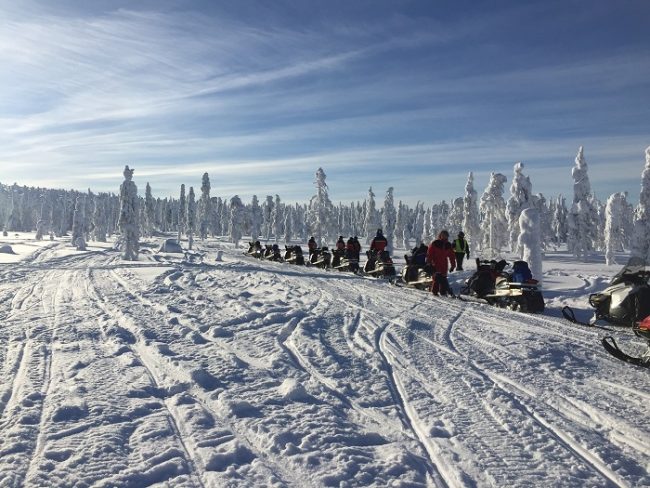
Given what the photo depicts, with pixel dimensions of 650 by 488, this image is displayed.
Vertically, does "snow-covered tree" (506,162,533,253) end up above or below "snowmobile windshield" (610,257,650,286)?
above

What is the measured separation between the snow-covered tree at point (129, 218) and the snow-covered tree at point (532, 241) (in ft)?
75.5

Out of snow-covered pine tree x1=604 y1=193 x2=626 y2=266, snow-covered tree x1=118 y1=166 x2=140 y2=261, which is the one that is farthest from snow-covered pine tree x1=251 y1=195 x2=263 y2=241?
snow-covered pine tree x1=604 y1=193 x2=626 y2=266

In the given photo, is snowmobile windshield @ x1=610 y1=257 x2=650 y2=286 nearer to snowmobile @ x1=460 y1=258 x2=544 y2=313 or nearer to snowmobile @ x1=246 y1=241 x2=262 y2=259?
snowmobile @ x1=460 y1=258 x2=544 y2=313

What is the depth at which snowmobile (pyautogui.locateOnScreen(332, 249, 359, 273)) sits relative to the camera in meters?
20.6

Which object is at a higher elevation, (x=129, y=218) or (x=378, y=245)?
(x=129, y=218)

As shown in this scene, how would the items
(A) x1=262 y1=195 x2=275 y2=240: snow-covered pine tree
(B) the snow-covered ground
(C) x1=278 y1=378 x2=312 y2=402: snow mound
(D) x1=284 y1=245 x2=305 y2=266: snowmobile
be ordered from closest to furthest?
(B) the snow-covered ground, (C) x1=278 y1=378 x2=312 y2=402: snow mound, (D) x1=284 y1=245 x2=305 y2=266: snowmobile, (A) x1=262 y1=195 x2=275 y2=240: snow-covered pine tree

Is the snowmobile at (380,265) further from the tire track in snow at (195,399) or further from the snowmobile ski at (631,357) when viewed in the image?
the snowmobile ski at (631,357)

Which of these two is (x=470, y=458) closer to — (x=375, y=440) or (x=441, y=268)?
(x=375, y=440)

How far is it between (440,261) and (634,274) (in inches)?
195

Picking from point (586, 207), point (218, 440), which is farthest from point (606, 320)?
point (586, 207)

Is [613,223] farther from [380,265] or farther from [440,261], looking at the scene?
[440,261]

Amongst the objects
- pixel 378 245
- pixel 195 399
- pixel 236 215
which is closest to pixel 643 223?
pixel 378 245

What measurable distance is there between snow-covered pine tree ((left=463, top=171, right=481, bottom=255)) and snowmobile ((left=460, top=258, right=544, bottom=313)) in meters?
40.0

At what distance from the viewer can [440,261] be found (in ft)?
43.7
